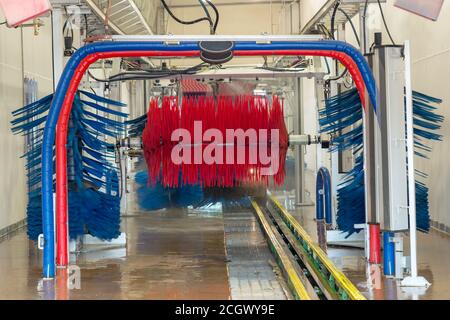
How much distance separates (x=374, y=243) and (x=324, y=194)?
3.42 m

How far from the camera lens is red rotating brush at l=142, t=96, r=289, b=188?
7.23 meters

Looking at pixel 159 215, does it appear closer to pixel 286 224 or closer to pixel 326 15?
pixel 286 224

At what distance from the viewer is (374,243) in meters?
6.43

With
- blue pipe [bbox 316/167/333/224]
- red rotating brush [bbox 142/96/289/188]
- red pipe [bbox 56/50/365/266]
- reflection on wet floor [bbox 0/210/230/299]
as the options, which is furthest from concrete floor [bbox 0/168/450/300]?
red rotating brush [bbox 142/96/289/188]

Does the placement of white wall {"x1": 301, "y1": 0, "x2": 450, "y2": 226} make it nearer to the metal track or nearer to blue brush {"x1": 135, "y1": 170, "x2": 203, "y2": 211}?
the metal track

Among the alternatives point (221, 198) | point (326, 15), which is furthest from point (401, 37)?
point (221, 198)

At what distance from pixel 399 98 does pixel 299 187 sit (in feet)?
20.4

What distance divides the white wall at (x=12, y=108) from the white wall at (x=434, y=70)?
4.08 metres

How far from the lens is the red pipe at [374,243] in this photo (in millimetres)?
6328

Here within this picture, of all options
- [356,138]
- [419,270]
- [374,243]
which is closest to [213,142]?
[356,138]

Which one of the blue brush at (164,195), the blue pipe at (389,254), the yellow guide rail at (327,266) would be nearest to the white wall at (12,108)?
the blue brush at (164,195)

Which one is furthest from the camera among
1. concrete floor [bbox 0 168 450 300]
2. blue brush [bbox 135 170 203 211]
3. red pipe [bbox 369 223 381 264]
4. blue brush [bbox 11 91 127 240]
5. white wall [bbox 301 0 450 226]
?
blue brush [bbox 135 170 203 211]

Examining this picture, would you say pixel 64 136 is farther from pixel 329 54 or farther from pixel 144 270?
pixel 329 54

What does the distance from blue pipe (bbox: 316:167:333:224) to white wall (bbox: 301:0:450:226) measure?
1.25 m
